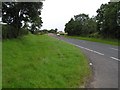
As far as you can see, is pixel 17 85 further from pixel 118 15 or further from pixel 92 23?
pixel 92 23

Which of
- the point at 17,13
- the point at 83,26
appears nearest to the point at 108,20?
the point at 17,13

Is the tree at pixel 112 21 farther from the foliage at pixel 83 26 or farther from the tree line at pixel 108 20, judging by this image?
the foliage at pixel 83 26

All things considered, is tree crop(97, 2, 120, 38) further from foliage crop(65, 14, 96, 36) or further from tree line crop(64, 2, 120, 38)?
foliage crop(65, 14, 96, 36)

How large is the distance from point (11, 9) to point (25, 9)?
5.66ft

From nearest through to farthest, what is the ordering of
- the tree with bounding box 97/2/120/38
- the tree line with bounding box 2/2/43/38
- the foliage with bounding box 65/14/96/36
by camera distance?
1. the tree line with bounding box 2/2/43/38
2. the tree with bounding box 97/2/120/38
3. the foliage with bounding box 65/14/96/36

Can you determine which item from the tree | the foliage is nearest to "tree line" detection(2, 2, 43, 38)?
the tree

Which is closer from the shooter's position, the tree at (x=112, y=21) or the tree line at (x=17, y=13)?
the tree line at (x=17, y=13)

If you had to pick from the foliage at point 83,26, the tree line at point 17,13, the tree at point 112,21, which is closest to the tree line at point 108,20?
the tree at point 112,21

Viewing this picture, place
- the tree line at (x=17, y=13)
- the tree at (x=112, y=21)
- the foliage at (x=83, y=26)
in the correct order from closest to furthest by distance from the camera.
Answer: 1. the tree line at (x=17, y=13)
2. the tree at (x=112, y=21)
3. the foliage at (x=83, y=26)

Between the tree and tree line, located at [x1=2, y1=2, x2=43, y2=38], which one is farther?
the tree

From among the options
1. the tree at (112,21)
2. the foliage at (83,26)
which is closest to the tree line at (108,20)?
the tree at (112,21)

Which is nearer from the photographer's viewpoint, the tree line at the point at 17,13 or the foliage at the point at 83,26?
the tree line at the point at 17,13

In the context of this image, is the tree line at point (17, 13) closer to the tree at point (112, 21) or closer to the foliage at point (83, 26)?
the tree at point (112, 21)

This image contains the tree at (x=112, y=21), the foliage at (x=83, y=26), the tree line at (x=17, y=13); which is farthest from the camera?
the foliage at (x=83, y=26)
